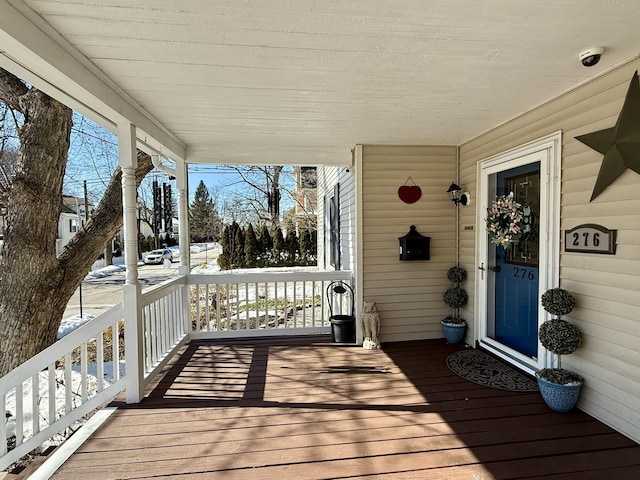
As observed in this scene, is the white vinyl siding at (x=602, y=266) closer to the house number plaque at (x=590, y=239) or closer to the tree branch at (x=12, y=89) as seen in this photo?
the house number plaque at (x=590, y=239)

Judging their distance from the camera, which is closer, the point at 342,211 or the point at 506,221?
A: the point at 506,221

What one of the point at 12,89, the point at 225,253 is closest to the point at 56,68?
the point at 12,89

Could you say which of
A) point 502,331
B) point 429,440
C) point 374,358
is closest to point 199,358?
point 374,358

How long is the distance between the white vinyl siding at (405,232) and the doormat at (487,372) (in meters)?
0.65

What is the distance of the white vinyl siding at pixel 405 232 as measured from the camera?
4.00 m

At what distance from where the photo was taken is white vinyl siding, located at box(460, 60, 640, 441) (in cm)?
208

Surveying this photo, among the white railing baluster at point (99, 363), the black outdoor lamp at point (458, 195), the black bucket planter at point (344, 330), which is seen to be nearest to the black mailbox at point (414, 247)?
the black outdoor lamp at point (458, 195)

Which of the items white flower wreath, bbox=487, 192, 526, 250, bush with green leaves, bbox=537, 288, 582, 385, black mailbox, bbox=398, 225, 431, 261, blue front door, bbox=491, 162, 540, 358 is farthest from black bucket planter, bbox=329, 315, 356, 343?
bush with green leaves, bbox=537, 288, 582, 385

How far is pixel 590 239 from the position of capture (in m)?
2.36

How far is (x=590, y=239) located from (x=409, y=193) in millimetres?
A: 1963

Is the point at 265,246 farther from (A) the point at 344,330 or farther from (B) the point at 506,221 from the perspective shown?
(B) the point at 506,221

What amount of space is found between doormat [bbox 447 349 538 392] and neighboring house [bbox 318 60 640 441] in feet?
0.42

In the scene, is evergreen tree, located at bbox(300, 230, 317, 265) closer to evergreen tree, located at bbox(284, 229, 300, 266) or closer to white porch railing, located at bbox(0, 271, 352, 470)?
evergreen tree, located at bbox(284, 229, 300, 266)

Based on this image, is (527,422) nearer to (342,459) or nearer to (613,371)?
(613,371)
